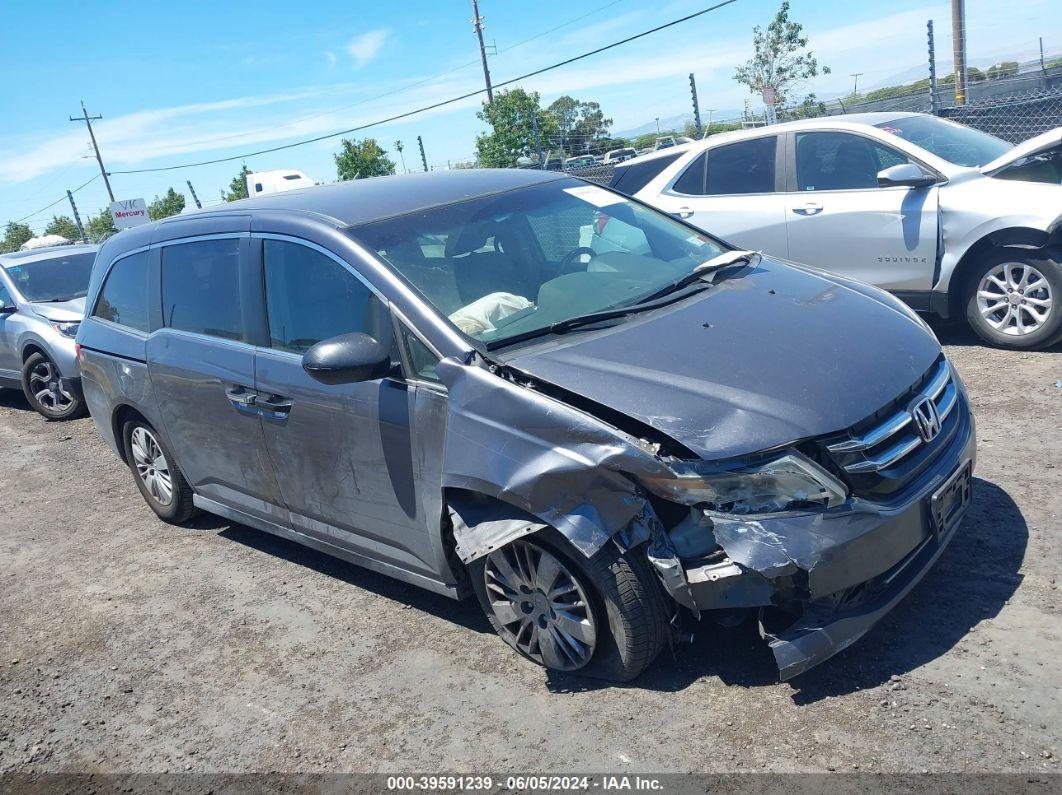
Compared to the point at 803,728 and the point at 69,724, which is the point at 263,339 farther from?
the point at 803,728

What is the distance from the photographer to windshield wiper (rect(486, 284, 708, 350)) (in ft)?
11.6

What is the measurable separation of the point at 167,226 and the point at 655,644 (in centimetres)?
364

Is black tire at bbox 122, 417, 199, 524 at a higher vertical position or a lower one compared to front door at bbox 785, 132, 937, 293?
lower

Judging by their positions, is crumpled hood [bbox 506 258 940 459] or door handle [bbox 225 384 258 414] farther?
door handle [bbox 225 384 258 414]

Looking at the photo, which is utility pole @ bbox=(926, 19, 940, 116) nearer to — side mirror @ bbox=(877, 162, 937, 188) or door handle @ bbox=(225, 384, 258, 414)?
side mirror @ bbox=(877, 162, 937, 188)

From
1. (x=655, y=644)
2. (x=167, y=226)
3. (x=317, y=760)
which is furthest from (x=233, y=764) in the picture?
(x=167, y=226)

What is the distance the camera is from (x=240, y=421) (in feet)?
14.5

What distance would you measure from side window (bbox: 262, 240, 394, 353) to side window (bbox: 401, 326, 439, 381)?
0.29 feet

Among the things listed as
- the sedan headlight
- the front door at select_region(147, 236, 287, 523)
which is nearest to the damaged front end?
the front door at select_region(147, 236, 287, 523)

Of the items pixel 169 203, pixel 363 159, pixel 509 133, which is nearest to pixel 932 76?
pixel 509 133

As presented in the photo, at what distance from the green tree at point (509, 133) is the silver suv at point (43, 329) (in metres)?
10.6

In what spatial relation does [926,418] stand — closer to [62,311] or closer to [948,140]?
[948,140]

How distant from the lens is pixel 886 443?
3.07 meters

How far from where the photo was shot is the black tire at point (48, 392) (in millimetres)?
9812
